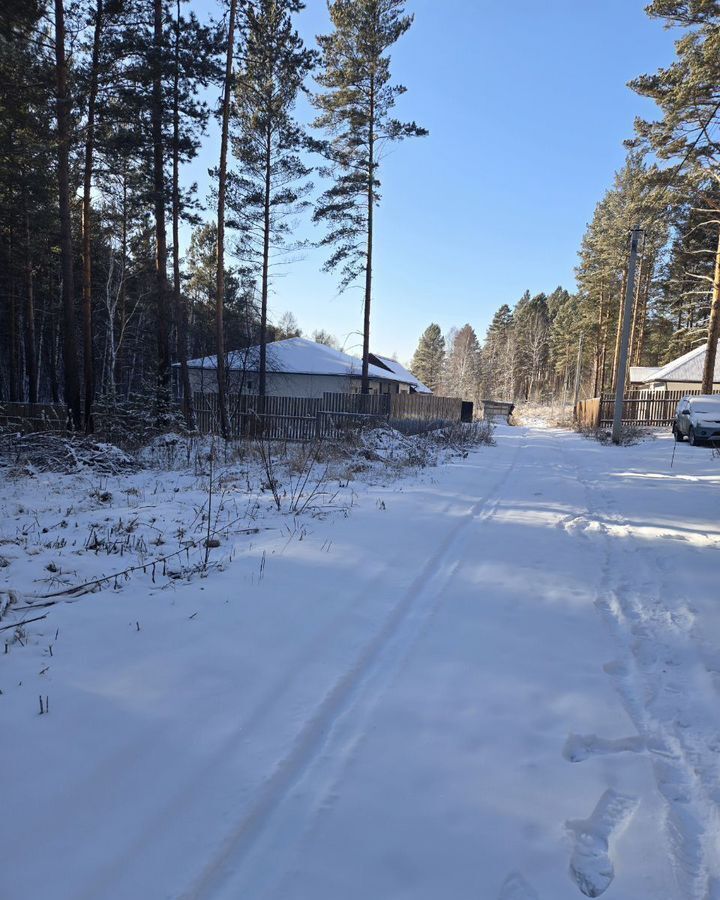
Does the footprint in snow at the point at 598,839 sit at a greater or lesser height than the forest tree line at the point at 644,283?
lesser

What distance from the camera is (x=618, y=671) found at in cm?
283

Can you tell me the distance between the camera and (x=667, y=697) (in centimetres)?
257

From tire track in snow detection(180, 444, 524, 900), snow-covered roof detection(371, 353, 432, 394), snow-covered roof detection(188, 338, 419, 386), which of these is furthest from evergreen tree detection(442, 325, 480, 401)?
tire track in snow detection(180, 444, 524, 900)

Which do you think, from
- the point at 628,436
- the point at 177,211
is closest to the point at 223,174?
the point at 177,211

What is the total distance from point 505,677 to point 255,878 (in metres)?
1.70

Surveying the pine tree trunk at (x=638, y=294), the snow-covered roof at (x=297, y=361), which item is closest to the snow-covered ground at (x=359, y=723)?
the snow-covered roof at (x=297, y=361)

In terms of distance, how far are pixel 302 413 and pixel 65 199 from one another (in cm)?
961

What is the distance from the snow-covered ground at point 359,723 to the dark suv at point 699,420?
13.6 m

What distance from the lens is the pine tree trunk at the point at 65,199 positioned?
1045 cm

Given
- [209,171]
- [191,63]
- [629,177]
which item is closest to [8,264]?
[209,171]

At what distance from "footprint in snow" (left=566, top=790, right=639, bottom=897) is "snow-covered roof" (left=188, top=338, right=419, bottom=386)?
22.4 meters

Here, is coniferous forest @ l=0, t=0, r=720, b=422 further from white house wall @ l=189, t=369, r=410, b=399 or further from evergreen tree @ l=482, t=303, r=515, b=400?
evergreen tree @ l=482, t=303, r=515, b=400

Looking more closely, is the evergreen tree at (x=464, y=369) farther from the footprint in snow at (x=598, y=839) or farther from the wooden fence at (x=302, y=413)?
the footprint in snow at (x=598, y=839)

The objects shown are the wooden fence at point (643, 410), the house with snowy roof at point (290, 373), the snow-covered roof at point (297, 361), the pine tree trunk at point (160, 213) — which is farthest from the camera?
the house with snowy roof at point (290, 373)
